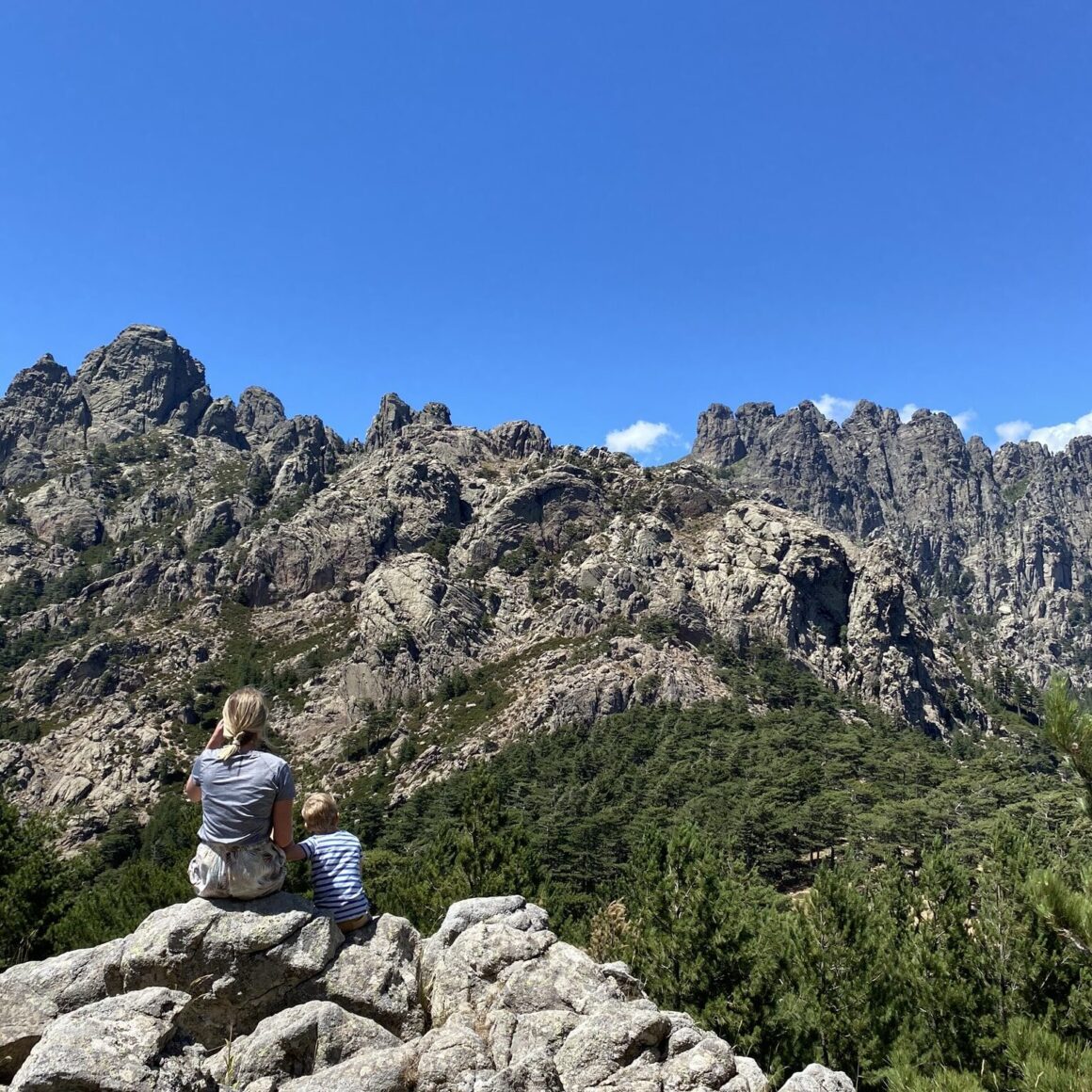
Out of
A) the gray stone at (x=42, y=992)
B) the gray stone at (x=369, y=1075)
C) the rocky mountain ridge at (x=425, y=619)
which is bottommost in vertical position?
the gray stone at (x=369, y=1075)

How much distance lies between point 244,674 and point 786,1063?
124 metres

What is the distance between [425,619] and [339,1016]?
123581 mm

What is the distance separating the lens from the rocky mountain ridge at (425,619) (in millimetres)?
111125

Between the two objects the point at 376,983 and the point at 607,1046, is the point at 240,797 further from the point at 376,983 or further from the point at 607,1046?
the point at 607,1046

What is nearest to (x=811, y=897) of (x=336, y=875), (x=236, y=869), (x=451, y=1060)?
(x=451, y=1060)

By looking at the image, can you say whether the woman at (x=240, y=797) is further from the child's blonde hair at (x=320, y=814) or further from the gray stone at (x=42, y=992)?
the gray stone at (x=42, y=992)

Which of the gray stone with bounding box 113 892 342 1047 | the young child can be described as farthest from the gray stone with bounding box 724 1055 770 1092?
the gray stone with bounding box 113 892 342 1047

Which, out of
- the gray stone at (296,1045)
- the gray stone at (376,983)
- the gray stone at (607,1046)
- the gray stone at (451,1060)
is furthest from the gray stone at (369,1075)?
the gray stone at (607,1046)

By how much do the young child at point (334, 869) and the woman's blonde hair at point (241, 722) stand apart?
172 centimetres

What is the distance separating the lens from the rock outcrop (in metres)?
7.73

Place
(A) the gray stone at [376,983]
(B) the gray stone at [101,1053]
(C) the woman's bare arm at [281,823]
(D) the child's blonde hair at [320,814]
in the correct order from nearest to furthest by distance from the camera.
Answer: (B) the gray stone at [101,1053] < (C) the woman's bare arm at [281,823] < (A) the gray stone at [376,983] < (D) the child's blonde hair at [320,814]

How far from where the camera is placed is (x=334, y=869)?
9.45m

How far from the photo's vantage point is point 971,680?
521 ft

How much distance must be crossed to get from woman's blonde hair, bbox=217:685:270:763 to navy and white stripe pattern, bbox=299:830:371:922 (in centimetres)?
192
